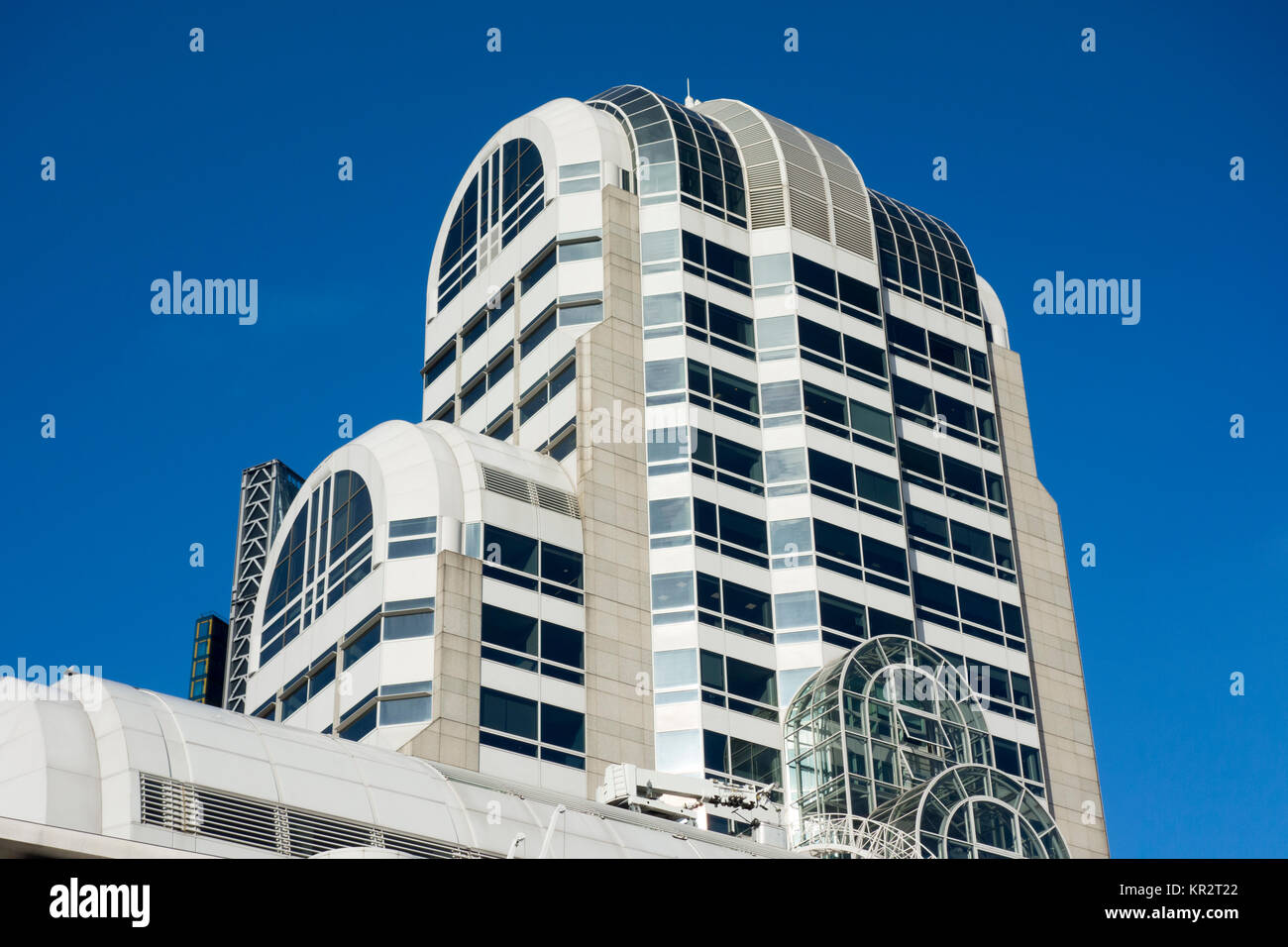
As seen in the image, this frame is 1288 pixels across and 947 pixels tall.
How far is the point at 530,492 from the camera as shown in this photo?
2393 inches

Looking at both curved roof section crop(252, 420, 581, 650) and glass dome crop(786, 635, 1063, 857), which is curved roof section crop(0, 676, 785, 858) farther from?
curved roof section crop(252, 420, 581, 650)

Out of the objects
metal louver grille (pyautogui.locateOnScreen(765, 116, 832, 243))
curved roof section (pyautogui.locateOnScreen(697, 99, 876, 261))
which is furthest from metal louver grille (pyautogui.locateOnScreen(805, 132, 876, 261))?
metal louver grille (pyautogui.locateOnScreen(765, 116, 832, 243))

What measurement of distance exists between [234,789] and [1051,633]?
43495mm

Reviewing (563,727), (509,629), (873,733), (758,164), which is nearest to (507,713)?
(563,727)

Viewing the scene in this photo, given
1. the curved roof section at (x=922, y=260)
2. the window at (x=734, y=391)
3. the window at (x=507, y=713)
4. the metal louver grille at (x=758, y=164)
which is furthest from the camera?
the curved roof section at (x=922, y=260)

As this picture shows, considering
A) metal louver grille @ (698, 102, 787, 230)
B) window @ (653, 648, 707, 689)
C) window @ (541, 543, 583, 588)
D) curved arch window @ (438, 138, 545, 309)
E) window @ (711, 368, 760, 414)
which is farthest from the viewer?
curved arch window @ (438, 138, 545, 309)

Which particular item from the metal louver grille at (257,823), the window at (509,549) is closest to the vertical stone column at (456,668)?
the window at (509,549)

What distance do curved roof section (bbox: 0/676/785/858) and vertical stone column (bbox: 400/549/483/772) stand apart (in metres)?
10.3

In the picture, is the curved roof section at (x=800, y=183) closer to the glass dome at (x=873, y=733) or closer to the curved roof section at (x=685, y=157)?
the curved roof section at (x=685, y=157)

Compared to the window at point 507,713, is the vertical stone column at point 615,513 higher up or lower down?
higher up

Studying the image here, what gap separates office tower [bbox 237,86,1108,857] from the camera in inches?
2235

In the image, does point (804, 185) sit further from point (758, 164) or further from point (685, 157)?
point (685, 157)

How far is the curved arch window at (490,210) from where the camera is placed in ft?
240

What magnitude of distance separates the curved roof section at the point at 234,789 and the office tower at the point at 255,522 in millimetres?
54483
